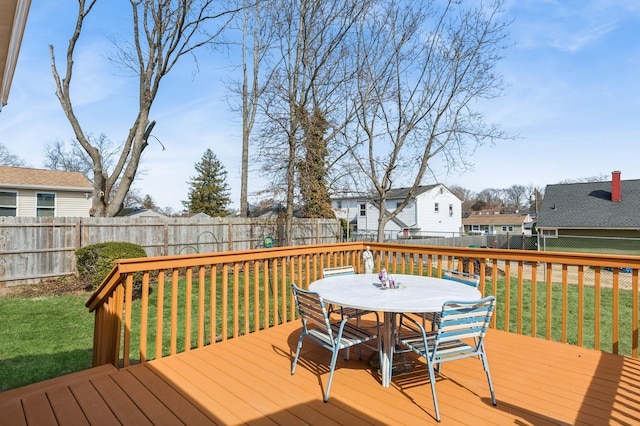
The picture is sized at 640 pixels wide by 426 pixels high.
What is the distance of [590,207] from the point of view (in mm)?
18250

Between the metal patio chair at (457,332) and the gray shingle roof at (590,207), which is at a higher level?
the gray shingle roof at (590,207)

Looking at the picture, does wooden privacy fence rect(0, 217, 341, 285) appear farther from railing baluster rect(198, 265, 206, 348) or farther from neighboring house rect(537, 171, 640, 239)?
neighboring house rect(537, 171, 640, 239)

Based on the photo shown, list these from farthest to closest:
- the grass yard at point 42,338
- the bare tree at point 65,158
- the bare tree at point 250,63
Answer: the bare tree at point 65,158 → the bare tree at point 250,63 → the grass yard at point 42,338

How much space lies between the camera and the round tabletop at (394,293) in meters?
2.45

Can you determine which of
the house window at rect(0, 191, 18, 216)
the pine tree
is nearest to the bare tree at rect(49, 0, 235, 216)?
the house window at rect(0, 191, 18, 216)

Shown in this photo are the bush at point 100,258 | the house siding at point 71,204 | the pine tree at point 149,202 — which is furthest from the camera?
the pine tree at point 149,202

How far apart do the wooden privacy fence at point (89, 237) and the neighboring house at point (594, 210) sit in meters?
15.4

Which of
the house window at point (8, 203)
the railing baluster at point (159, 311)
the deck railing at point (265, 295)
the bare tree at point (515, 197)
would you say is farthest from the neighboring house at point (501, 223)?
the railing baluster at point (159, 311)

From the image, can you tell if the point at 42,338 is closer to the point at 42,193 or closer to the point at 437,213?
the point at 42,193

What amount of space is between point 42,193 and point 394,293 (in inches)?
587

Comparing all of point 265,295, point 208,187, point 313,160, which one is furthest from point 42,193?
point 208,187

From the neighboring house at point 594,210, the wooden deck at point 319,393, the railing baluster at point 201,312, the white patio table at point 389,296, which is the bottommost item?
the wooden deck at point 319,393

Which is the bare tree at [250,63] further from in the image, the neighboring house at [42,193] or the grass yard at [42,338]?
the grass yard at [42,338]

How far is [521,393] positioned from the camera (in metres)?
2.53
